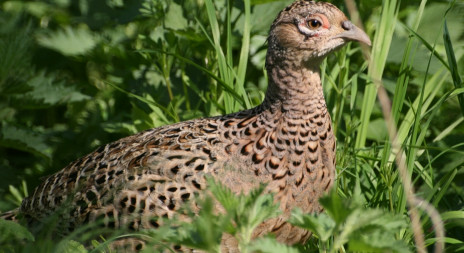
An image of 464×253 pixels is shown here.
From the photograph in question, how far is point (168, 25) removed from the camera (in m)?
4.35

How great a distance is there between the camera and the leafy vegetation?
11.8 ft

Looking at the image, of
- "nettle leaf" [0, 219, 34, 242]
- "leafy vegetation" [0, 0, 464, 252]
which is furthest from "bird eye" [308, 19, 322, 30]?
"nettle leaf" [0, 219, 34, 242]

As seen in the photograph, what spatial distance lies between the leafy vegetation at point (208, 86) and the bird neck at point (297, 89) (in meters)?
0.41

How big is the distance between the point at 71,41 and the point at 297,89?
198cm

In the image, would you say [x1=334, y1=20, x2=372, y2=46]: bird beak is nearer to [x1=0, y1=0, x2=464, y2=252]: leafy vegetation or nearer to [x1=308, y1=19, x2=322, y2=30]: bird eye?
[x1=308, y1=19, x2=322, y2=30]: bird eye

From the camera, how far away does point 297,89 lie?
334cm

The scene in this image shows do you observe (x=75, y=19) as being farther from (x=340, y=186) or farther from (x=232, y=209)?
(x=232, y=209)

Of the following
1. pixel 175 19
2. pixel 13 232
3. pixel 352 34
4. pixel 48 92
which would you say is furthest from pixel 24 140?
pixel 352 34

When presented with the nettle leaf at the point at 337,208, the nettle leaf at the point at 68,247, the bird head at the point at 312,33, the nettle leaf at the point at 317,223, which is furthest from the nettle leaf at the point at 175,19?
the nettle leaf at the point at 337,208

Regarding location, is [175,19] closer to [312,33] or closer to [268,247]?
[312,33]

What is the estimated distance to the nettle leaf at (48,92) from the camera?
4.40 metres

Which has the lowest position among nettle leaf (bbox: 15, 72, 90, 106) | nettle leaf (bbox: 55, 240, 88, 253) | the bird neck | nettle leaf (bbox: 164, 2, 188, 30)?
nettle leaf (bbox: 55, 240, 88, 253)

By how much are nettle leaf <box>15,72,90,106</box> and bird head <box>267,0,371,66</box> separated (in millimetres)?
1595

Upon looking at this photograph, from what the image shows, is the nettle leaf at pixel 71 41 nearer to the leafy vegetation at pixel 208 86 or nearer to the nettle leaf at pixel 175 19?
the leafy vegetation at pixel 208 86
